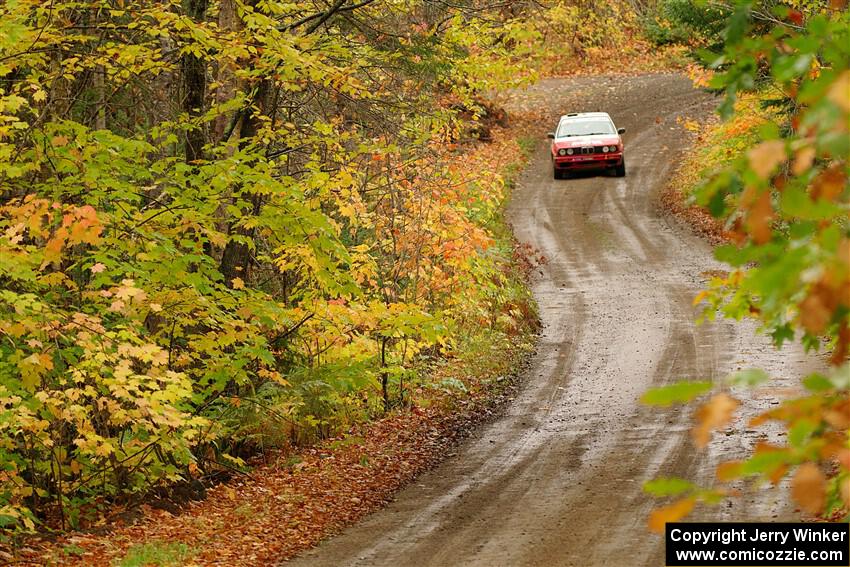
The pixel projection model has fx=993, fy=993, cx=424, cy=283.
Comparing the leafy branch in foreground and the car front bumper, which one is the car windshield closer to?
the car front bumper

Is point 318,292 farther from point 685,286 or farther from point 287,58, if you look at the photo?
point 685,286

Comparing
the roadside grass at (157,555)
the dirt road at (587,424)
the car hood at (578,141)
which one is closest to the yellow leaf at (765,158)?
the dirt road at (587,424)

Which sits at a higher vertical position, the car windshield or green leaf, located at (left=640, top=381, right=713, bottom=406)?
the car windshield

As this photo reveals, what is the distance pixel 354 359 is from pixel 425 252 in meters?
3.47

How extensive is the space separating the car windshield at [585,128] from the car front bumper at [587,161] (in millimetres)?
740

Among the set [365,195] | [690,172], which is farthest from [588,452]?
[690,172]

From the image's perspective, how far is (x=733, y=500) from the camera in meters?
9.67

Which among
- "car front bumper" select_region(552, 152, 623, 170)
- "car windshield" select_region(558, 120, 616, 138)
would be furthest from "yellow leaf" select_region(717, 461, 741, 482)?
"car front bumper" select_region(552, 152, 623, 170)

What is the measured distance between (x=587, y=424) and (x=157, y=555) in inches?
266

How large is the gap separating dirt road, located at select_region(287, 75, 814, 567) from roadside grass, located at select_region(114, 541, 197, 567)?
100 centimetres

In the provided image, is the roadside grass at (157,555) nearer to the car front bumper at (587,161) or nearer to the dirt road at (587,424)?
the dirt road at (587,424)

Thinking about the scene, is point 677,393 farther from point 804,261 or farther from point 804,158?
point 804,158

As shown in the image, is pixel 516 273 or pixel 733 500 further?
pixel 516 273

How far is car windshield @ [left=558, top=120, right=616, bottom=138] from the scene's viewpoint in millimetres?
31656
